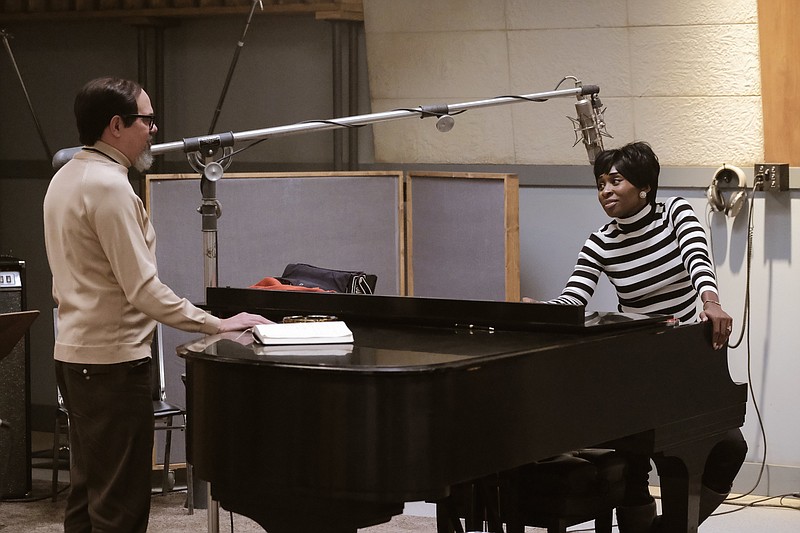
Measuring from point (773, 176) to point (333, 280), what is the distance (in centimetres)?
205

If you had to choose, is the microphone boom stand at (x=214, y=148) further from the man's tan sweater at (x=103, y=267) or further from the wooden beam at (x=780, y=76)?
the wooden beam at (x=780, y=76)

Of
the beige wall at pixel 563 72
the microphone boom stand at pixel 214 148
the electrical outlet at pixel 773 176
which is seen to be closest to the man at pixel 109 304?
the microphone boom stand at pixel 214 148

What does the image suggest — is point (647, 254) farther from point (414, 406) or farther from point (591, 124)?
point (414, 406)

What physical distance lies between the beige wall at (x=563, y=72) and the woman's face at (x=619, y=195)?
149cm

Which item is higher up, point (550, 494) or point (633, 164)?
point (633, 164)

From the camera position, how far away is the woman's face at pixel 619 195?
371 centimetres

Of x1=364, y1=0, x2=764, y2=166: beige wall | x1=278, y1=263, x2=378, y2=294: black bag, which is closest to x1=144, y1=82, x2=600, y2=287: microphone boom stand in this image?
x1=278, y1=263, x2=378, y2=294: black bag

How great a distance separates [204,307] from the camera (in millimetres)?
3510

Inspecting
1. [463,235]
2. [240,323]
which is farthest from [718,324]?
[463,235]

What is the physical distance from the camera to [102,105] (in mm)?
3055

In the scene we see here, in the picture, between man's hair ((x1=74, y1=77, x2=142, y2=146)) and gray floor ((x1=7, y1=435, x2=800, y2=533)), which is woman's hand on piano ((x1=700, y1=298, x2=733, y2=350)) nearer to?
gray floor ((x1=7, y1=435, x2=800, y2=533))

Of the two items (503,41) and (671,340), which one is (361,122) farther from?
(503,41)

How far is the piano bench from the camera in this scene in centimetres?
322

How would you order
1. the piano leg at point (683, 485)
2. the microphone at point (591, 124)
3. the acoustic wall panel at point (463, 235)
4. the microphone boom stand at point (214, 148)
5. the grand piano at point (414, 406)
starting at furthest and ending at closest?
the acoustic wall panel at point (463, 235) < the microphone at point (591, 124) < the microphone boom stand at point (214, 148) < the piano leg at point (683, 485) < the grand piano at point (414, 406)
